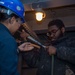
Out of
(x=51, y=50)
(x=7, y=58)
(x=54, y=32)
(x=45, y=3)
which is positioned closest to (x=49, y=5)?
(x=45, y=3)

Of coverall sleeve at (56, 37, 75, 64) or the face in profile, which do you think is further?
the face in profile

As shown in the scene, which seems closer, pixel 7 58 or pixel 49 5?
pixel 7 58

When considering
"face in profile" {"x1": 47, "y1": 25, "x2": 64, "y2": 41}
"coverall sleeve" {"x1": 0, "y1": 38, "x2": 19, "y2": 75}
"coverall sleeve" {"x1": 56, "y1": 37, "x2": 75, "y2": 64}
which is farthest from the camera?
"face in profile" {"x1": 47, "y1": 25, "x2": 64, "y2": 41}

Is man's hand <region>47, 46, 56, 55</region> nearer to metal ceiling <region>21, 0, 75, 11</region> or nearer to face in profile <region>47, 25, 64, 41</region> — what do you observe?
face in profile <region>47, 25, 64, 41</region>

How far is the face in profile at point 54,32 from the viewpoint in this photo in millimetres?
4488

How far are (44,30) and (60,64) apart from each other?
1.83 metres

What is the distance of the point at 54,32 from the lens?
4.54 m

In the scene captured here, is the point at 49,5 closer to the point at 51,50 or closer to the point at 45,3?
the point at 45,3

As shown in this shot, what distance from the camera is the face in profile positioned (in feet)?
14.7

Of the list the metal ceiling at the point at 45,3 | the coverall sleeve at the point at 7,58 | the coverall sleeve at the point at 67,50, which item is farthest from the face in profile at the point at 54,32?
the coverall sleeve at the point at 7,58

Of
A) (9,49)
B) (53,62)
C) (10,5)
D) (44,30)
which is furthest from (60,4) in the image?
(9,49)

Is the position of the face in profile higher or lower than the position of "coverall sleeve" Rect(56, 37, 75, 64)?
higher

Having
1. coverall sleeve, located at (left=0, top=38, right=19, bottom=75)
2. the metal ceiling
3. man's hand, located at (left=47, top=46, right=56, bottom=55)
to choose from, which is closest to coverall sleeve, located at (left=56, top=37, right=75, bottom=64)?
man's hand, located at (left=47, top=46, right=56, bottom=55)

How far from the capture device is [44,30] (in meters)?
6.00
